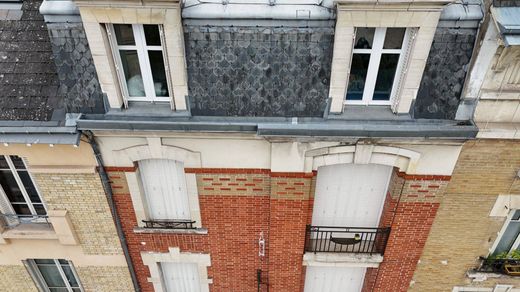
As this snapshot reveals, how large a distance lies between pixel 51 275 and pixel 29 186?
293 cm

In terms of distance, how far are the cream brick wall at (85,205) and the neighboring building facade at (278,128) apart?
37cm

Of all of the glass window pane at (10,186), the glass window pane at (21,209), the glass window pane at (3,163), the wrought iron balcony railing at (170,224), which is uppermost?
the glass window pane at (3,163)

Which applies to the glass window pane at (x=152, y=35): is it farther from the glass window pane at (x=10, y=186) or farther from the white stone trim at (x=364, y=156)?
the glass window pane at (x=10, y=186)

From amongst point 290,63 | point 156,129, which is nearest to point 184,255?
point 156,129

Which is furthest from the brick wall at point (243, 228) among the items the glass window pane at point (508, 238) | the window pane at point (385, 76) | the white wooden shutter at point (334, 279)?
the glass window pane at point (508, 238)

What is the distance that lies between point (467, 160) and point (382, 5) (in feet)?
11.6

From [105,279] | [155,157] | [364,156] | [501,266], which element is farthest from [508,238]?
[105,279]

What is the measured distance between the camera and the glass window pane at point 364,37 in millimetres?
6543

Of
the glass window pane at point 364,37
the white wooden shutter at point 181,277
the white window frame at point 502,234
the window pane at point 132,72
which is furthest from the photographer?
the white wooden shutter at point 181,277

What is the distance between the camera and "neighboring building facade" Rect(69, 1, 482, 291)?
253 inches

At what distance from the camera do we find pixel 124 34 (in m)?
Result: 6.75

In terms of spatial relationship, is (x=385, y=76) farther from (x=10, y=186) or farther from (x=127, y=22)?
(x=10, y=186)

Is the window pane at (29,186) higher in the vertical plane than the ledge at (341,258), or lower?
higher

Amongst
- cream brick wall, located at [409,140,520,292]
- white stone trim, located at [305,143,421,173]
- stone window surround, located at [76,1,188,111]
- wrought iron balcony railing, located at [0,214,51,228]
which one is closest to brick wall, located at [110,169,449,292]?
white stone trim, located at [305,143,421,173]
